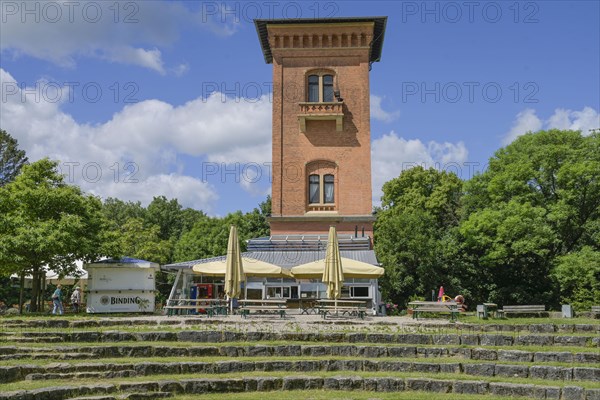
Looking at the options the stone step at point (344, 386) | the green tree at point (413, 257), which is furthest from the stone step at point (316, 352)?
the green tree at point (413, 257)

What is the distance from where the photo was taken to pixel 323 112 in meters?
36.3

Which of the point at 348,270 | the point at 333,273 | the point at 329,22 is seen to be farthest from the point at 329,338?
the point at 329,22

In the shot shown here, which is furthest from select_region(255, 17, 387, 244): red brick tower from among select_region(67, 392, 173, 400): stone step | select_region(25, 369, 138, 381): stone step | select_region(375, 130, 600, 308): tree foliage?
select_region(67, 392, 173, 400): stone step

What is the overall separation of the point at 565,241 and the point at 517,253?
455 cm

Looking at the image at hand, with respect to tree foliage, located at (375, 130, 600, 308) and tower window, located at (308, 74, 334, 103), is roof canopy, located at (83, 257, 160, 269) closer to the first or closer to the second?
tower window, located at (308, 74, 334, 103)

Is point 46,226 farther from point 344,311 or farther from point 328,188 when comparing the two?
point 328,188

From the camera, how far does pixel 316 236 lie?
34.9 meters

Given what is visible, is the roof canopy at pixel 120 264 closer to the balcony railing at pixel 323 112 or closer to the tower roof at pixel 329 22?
the balcony railing at pixel 323 112

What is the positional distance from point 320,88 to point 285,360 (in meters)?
25.4

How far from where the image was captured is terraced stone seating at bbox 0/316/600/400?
42.0 ft

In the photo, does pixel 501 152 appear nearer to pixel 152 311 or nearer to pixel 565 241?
pixel 565 241

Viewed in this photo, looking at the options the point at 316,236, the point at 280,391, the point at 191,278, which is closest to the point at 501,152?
the point at 316,236

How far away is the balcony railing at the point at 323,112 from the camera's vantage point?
3609cm

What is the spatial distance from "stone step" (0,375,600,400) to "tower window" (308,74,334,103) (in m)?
26.1
